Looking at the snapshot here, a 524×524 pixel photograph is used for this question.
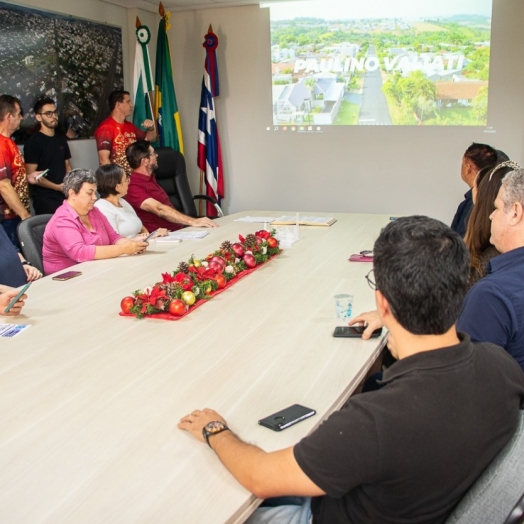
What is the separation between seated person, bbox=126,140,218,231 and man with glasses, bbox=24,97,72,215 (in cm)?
74

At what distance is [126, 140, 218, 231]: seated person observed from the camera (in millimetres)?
4688

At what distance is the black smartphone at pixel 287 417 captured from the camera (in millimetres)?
1555

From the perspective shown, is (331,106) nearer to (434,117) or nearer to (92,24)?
(434,117)

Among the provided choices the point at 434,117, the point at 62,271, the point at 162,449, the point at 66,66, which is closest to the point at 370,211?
the point at 434,117

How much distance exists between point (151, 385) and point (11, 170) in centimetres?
332

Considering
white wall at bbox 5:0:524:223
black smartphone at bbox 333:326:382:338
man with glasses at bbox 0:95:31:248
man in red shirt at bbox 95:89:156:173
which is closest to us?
black smartphone at bbox 333:326:382:338

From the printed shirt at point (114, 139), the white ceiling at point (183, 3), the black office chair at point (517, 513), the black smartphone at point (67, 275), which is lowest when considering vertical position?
the black smartphone at point (67, 275)

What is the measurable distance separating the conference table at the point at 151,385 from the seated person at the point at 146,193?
1628 mm

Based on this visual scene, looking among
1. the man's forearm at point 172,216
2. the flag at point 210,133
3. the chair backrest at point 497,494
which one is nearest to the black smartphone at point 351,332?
the chair backrest at point 497,494

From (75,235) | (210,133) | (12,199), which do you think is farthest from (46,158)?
(210,133)

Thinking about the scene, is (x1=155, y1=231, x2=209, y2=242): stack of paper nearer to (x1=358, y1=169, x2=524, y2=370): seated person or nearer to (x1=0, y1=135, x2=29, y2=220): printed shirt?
(x1=0, y1=135, x2=29, y2=220): printed shirt

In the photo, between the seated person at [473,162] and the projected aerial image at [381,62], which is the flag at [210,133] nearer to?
the projected aerial image at [381,62]

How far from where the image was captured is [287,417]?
1.59m

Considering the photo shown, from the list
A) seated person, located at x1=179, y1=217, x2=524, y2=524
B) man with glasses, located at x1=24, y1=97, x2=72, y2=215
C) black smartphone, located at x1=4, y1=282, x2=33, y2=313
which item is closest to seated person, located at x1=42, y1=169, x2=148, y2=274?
black smartphone, located at x1=4, y1=282, x2=33, y2=313
